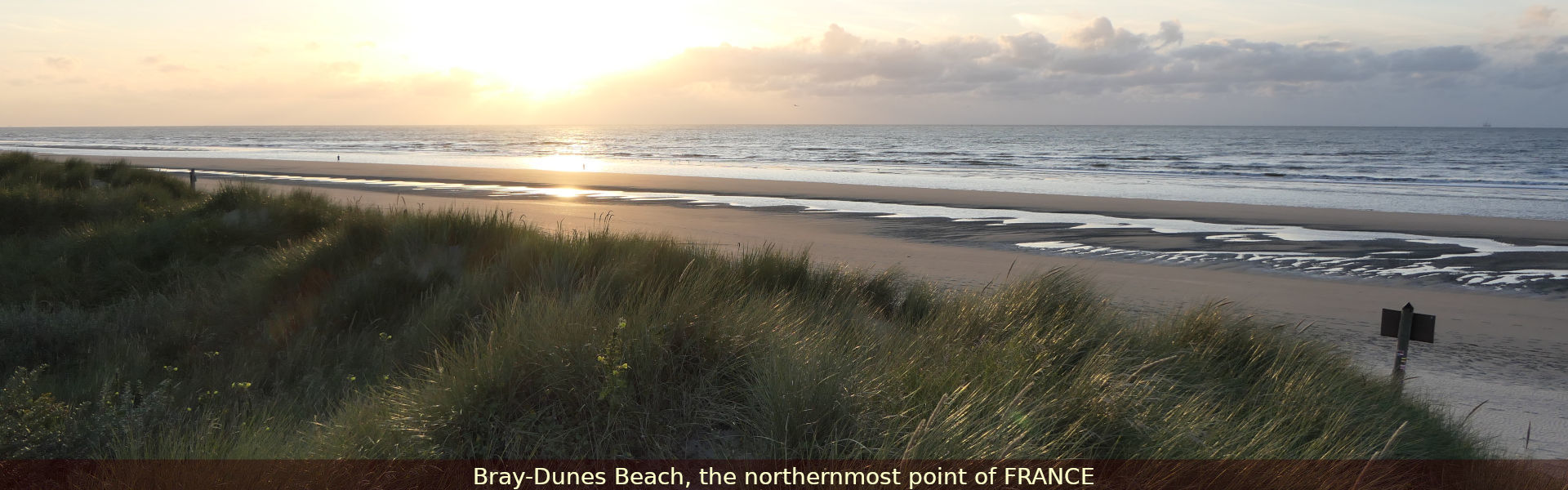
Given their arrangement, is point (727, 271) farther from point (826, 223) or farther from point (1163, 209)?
point (1163, 209)

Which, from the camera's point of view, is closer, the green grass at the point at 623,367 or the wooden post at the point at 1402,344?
the green grass at the point at 623,367

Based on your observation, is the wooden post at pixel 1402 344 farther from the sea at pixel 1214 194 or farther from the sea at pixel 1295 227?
the sea at pixel 1214 194

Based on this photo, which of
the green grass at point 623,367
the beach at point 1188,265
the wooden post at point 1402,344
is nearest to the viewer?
the green grass at point 623,367

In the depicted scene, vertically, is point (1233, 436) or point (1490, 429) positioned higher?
point (1233, 436)

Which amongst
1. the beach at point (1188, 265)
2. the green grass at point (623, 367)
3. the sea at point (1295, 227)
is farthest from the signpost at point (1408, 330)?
the beach at point (1188, 265)

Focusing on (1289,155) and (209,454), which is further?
(1289,155)

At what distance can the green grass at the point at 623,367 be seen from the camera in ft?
12.3

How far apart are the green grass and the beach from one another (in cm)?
119

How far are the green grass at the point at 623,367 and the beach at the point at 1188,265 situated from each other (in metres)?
1.19

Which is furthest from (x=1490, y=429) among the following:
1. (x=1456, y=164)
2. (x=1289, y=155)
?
(x=1289, y=155)

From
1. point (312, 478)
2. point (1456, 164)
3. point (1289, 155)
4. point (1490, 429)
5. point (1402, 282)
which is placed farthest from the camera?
point (1289, 155)

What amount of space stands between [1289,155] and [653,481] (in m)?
68.2

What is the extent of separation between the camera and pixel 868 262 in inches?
496

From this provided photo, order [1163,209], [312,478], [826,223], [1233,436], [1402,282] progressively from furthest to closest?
[1163,209] < [826,223] < [1402,282] < [1233,436] < [312,478]
